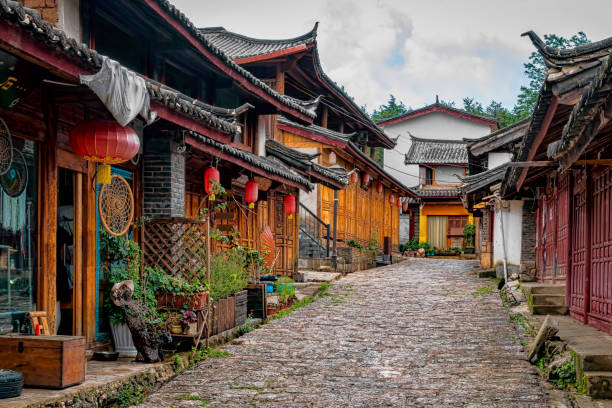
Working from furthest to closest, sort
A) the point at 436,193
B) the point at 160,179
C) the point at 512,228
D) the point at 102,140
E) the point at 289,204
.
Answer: the point at 436,193
the point at 512,228
the point at 289,204
the point at 160,179
the point at 102,140

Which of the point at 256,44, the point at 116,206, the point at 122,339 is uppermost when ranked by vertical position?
the point at 256,44

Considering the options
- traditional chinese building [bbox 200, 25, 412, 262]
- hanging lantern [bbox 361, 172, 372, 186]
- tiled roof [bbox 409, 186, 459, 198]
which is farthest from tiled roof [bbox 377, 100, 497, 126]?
hanging lantern [bbox 361, 172, 372, 186]

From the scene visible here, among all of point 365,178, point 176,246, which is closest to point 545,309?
point 176,246

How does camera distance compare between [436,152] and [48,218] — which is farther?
[436,152]

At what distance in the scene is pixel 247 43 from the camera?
21547 millimetres

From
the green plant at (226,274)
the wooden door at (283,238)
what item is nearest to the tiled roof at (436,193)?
the wooden door at (283,238)

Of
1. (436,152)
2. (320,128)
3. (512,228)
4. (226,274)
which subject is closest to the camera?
(226,274)

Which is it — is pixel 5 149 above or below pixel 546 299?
above

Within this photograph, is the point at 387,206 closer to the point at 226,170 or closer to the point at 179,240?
the point at 226,170

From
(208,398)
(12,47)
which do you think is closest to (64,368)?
(208,398)

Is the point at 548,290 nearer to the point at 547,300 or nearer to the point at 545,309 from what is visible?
the point at 547,300

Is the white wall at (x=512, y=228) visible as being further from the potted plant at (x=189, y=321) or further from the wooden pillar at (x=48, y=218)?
the wooden pillar at (x=48, y=218)

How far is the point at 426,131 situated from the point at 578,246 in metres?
36.7

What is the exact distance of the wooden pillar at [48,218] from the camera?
716cm
